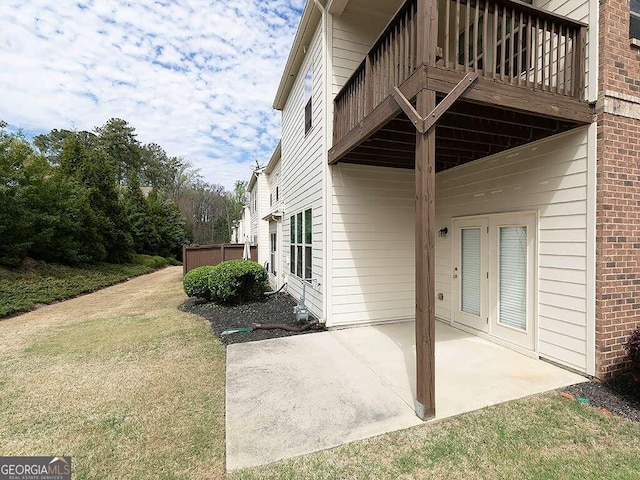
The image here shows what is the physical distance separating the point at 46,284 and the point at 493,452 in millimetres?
13640

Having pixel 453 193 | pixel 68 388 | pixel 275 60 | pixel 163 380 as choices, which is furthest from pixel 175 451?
pixel 275 60

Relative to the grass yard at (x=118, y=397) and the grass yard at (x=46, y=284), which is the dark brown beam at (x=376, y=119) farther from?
the grass yard at (x=46, y=284)

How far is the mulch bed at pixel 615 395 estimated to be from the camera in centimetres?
296

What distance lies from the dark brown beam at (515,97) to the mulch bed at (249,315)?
14.8 feet

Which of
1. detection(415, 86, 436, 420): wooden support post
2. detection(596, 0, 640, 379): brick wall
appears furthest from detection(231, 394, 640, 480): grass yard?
detection(596, 0, 640, 379): brick wall

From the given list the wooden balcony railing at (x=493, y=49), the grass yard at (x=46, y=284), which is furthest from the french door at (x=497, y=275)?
the grass yard at (x=46, y=284)

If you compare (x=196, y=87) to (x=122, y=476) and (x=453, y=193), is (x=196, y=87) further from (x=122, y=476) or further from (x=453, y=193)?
(x=122, y=476)

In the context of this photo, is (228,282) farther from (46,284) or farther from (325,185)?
(46,284)

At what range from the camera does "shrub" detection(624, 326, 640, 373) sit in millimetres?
3176

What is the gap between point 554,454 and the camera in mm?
2354

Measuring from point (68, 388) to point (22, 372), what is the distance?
1.26 metres

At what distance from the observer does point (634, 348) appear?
10.6ft

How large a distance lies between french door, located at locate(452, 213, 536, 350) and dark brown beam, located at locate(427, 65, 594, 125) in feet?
4.47

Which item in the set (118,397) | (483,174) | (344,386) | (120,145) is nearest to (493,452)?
(344,386)
